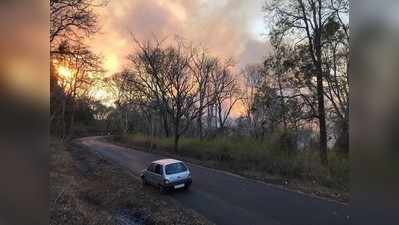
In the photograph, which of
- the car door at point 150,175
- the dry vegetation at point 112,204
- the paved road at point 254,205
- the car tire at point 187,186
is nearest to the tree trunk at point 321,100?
the paved road at point 254,205

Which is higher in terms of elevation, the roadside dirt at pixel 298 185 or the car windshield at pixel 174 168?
the car windshield at pixel 174 168

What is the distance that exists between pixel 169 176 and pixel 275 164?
8.43 m

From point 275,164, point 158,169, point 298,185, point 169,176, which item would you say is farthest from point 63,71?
point 298,185

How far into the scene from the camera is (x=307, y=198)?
652 inches

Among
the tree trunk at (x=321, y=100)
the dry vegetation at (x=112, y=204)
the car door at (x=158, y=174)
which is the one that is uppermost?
the tree trunk at (x=321, y=100)

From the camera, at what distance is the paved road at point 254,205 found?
516 inches

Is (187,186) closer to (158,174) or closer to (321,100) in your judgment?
(158,174)

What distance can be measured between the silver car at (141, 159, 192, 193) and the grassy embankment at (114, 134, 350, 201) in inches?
202

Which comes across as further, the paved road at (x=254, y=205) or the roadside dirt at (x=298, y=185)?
the roadside dirt at (x=298, y=185)

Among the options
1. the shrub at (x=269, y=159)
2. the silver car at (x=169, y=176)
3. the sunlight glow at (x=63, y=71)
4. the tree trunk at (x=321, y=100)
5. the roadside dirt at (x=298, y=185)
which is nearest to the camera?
the roadside dirt at (x=298, y=185)

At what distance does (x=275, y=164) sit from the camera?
25281mm

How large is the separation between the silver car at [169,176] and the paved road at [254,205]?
501 millimetres

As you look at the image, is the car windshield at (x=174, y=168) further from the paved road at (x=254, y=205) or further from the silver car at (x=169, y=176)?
the paved road at (x=254, y=205)

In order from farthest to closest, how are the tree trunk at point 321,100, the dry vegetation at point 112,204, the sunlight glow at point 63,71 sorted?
the tree trunk at point 321,100 < the sunlight glow at point 63,71 < the dry vegetation at point 112,204
